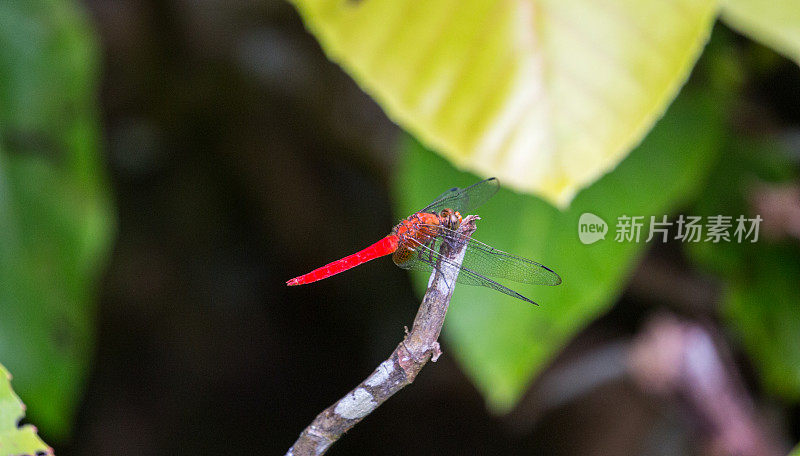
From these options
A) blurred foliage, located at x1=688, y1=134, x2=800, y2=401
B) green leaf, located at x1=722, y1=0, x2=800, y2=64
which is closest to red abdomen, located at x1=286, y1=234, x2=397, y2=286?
green leaf, located at x1=722, y1=0, x2=800, y2=64

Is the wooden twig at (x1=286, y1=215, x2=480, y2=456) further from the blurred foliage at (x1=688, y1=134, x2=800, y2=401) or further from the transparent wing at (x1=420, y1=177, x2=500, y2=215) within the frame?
the blurred foliage at (x1=688, y1=134, x2=800, y2=401)

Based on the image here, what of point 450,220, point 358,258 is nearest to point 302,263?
point 358,258

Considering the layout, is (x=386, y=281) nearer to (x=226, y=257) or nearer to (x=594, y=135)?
(x=226, y=257)

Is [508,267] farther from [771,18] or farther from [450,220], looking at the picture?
[771,18]

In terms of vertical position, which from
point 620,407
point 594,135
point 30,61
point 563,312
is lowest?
point 620,407

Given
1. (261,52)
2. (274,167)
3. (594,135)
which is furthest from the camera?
(274,167)

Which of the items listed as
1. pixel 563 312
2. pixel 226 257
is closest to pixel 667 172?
pixel 563 312

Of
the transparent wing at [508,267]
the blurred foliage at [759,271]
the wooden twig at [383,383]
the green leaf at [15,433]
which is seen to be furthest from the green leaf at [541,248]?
the green leaf at [15,433]

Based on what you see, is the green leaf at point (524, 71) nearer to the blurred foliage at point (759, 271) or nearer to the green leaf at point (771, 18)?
the green leaf at point (771, 18)
